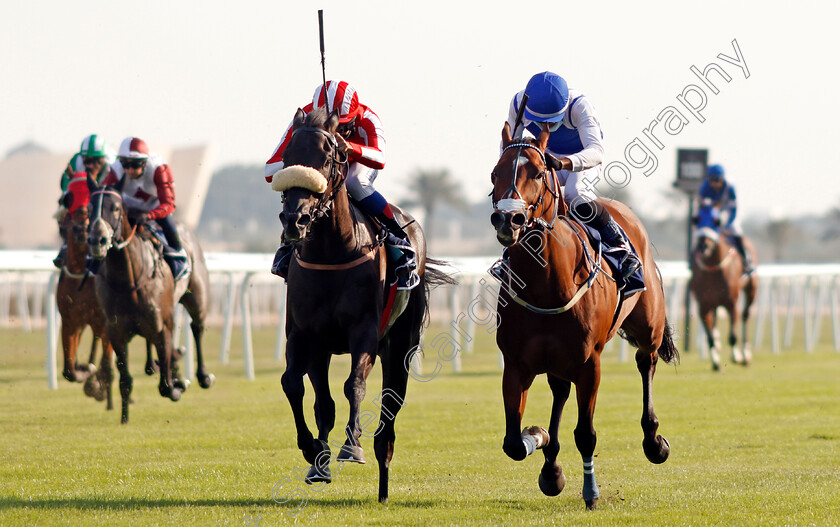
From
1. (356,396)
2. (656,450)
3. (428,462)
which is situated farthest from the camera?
(428,462)

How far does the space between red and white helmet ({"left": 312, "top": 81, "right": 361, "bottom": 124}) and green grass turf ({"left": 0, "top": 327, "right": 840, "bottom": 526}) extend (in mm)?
2061

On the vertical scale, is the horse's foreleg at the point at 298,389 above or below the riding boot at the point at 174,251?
below

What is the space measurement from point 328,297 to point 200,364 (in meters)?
4.98

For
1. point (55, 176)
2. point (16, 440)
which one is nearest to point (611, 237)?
point (16, 440)

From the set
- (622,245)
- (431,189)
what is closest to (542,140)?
(622,245)

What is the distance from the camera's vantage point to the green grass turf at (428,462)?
18.0ft

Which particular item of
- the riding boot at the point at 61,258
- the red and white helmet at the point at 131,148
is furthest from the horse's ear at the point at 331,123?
the riding boot at the point at 61,258

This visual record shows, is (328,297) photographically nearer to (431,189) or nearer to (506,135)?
(506,135)

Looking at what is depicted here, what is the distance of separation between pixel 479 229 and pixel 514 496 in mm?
124647

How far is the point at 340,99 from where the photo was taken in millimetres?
5984

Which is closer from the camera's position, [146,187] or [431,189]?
[146,187]

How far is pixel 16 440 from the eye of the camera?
817 cm

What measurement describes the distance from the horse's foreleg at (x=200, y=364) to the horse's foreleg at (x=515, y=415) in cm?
482

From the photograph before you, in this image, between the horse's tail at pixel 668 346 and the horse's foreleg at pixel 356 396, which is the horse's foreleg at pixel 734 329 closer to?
the horse's tail at pixel 668 346
